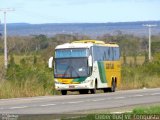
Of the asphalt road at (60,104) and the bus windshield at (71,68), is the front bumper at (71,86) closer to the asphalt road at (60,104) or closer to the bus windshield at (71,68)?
the bus windshield at (71,68)

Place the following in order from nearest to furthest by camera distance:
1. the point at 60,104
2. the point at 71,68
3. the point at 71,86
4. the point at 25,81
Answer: the point at 60,104
the point at 25,81
the point at 71,86
the point at 71,68

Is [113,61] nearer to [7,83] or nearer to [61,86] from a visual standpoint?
[61,86]

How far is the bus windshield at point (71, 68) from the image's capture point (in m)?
40.5

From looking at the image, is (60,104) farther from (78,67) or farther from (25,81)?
(78,67)

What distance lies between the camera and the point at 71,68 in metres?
40.5

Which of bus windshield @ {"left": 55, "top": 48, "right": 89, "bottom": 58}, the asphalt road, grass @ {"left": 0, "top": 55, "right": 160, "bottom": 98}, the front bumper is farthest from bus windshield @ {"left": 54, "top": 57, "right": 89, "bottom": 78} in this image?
the asphalt road

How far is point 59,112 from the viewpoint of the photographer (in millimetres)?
23250

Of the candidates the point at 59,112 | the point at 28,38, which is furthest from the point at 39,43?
the point at 59,112

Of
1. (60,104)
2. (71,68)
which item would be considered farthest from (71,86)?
(60,104)

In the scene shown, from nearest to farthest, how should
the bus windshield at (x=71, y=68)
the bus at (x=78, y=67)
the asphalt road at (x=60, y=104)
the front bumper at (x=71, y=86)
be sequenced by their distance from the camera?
the asphalt road at (x=60, y=104), the front bumper at (x=71, y=86), the bus at (x=78, y=67), the bus windshield at (x=71, y=68)

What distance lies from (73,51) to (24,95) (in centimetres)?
538

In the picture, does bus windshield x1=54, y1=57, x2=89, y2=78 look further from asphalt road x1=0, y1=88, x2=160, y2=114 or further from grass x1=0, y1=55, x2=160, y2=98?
asphalt road x1=0, y1=88, x2=160, y2=114

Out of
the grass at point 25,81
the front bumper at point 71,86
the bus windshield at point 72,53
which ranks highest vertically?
the bus windshield at point 72,53

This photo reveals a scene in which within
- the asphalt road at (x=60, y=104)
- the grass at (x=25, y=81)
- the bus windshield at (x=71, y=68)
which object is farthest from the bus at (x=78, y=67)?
the asphalt road at (x=60, y=104)
